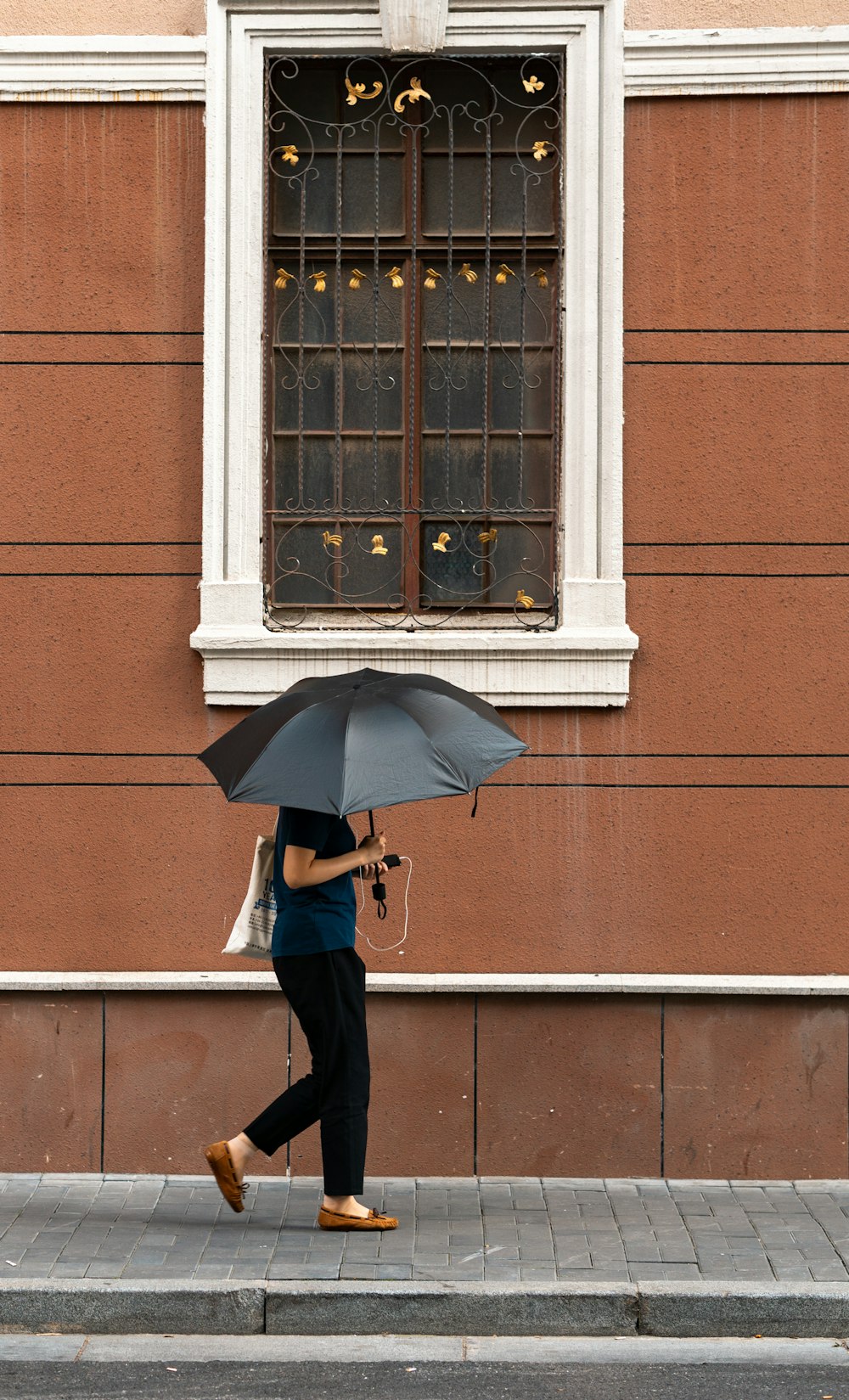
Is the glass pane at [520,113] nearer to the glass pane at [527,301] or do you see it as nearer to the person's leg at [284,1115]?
the glass pane at [527,301]

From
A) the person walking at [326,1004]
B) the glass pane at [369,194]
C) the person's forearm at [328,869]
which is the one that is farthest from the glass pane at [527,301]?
the person's forearm at [328,869]

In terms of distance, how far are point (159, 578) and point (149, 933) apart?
1473mm

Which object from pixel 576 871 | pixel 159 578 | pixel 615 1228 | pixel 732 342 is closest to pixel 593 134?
pixel 732 342

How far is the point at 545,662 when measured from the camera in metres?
6.71

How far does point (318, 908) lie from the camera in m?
5.66

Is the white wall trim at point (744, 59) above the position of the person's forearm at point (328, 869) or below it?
above

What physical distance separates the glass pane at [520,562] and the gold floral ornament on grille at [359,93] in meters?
1.89

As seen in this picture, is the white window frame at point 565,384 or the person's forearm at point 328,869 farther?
the white window frame at point 565,384

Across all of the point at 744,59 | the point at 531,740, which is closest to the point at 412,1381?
the point at 531,740

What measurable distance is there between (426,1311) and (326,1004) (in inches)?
42.3

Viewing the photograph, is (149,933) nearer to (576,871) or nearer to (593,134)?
(576,871)

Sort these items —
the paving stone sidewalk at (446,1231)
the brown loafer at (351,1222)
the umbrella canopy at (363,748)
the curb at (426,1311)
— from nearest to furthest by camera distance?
the umbrella canopy at (363,748) < the curb at (426,1311) < the paving stone sidewalk at (446,1231) < the brown loafer at (351,1222)

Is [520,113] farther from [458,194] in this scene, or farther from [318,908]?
[318,908]

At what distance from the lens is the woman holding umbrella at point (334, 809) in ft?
16.8
